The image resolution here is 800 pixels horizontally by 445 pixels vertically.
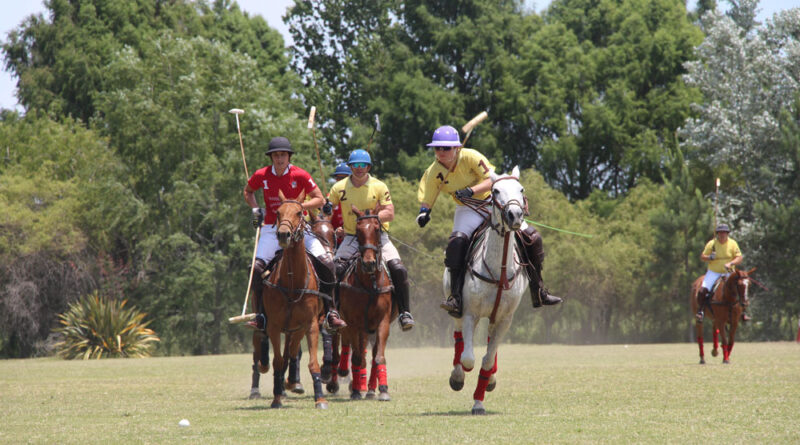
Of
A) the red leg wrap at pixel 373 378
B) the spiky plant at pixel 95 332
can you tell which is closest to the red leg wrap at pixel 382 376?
the red leg wrap at pixel 373 378

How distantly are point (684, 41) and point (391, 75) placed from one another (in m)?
15.0

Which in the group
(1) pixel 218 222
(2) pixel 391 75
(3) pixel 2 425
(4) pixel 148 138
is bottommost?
(3) pixel 2 425

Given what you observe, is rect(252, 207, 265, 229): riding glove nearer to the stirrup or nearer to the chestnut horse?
the chestnut horse

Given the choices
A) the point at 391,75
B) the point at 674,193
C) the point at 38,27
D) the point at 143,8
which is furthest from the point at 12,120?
the point at 674,193

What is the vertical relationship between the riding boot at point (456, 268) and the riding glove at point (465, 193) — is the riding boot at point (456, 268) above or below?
below

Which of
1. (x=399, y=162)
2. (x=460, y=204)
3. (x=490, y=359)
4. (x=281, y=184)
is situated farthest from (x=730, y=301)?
(x=399, y=162)

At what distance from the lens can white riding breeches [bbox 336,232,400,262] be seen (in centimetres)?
1502

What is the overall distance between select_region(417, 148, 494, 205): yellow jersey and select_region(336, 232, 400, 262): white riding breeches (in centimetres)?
240

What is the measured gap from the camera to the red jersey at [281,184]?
13.4 meters

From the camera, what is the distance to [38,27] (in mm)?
51812

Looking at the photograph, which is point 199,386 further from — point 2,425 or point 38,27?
point 38,27

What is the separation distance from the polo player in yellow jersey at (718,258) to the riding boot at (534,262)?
12.1 metres

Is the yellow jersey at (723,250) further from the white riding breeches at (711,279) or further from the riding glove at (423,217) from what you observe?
the riding glove at (423,217)

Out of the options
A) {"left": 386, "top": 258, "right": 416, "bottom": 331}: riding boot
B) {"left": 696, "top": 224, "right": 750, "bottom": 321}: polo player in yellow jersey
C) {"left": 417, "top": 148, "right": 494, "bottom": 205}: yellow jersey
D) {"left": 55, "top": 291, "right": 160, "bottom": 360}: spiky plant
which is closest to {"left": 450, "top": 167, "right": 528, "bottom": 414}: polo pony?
{"left": 417, "top": 148, "right": 494, "bottom": 205}: yellow jersey
